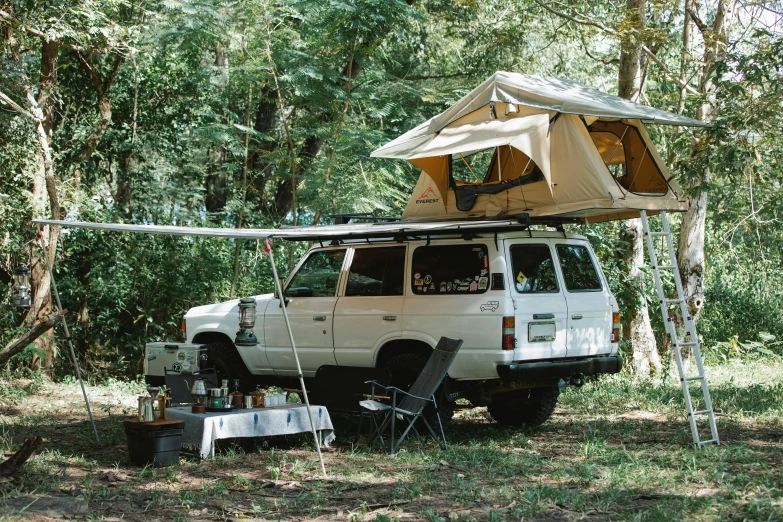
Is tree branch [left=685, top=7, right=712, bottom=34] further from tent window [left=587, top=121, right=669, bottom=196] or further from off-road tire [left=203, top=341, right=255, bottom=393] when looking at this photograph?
off-road tire [left=203, top=341, right=255, bottom=393]

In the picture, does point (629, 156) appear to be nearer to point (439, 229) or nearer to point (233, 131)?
point (439, 229)

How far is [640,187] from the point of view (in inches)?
315

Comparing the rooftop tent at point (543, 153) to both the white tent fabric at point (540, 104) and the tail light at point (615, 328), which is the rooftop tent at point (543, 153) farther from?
the tail light at point (615, 328)

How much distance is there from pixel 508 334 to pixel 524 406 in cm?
158

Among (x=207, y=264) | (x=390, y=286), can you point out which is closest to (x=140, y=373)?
(x=207, y=264)

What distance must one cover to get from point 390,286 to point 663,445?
2.82 meters

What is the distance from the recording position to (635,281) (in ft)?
36.8

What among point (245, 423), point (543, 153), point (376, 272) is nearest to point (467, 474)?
point (245, 423)

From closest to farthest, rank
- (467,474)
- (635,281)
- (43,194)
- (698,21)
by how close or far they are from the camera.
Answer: (467,474)
(698,21)
(43,194)
(635,281)

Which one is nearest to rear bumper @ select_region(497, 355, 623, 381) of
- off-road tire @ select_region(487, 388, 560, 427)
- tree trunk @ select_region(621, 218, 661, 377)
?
off-road tire @ select_region(487, 388, 560, 427)

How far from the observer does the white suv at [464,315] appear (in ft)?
22.9

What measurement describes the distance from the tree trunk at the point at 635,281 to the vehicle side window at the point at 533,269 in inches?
170

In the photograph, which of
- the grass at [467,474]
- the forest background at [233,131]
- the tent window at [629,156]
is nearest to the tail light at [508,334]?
the grass at [467,474]

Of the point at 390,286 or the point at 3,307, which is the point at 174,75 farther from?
the point at 390,286
